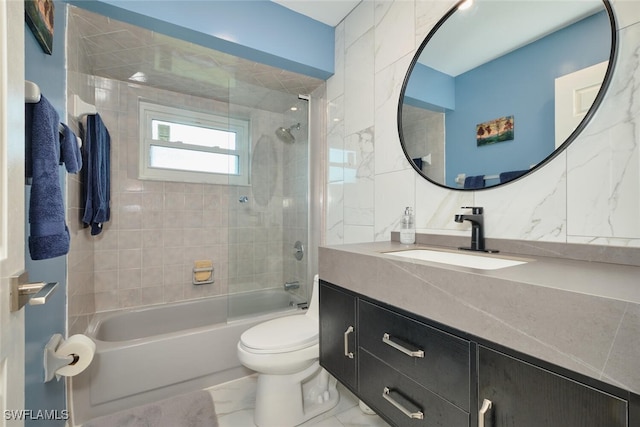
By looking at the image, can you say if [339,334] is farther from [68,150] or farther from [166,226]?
[166,226]

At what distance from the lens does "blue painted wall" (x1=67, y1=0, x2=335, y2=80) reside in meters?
1.53

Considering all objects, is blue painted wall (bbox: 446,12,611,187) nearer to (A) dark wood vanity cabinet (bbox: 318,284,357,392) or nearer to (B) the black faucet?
(B) the black faucet

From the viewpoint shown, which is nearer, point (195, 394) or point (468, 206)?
point (468, 206)

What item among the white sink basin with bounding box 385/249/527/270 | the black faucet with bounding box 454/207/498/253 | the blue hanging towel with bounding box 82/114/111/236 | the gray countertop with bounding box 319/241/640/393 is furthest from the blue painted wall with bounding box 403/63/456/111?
the blue hanging towel with bounding box 82/114/111/236

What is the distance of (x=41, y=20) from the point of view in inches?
41.9

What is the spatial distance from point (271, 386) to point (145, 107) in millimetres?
2455

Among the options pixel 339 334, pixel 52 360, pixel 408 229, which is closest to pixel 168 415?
pixel 52 360

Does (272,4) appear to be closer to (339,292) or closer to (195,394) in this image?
(339,292)

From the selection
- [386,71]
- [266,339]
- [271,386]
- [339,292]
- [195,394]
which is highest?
[386,71]

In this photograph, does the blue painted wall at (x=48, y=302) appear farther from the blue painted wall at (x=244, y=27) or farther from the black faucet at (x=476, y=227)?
the black faucet at (x=476, y=227)

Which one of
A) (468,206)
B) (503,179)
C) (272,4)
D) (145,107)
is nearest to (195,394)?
(468,206)

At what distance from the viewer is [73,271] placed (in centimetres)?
161

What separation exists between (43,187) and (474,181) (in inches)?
61.0

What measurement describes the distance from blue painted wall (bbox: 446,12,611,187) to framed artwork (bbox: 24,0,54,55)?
169 centimetres
